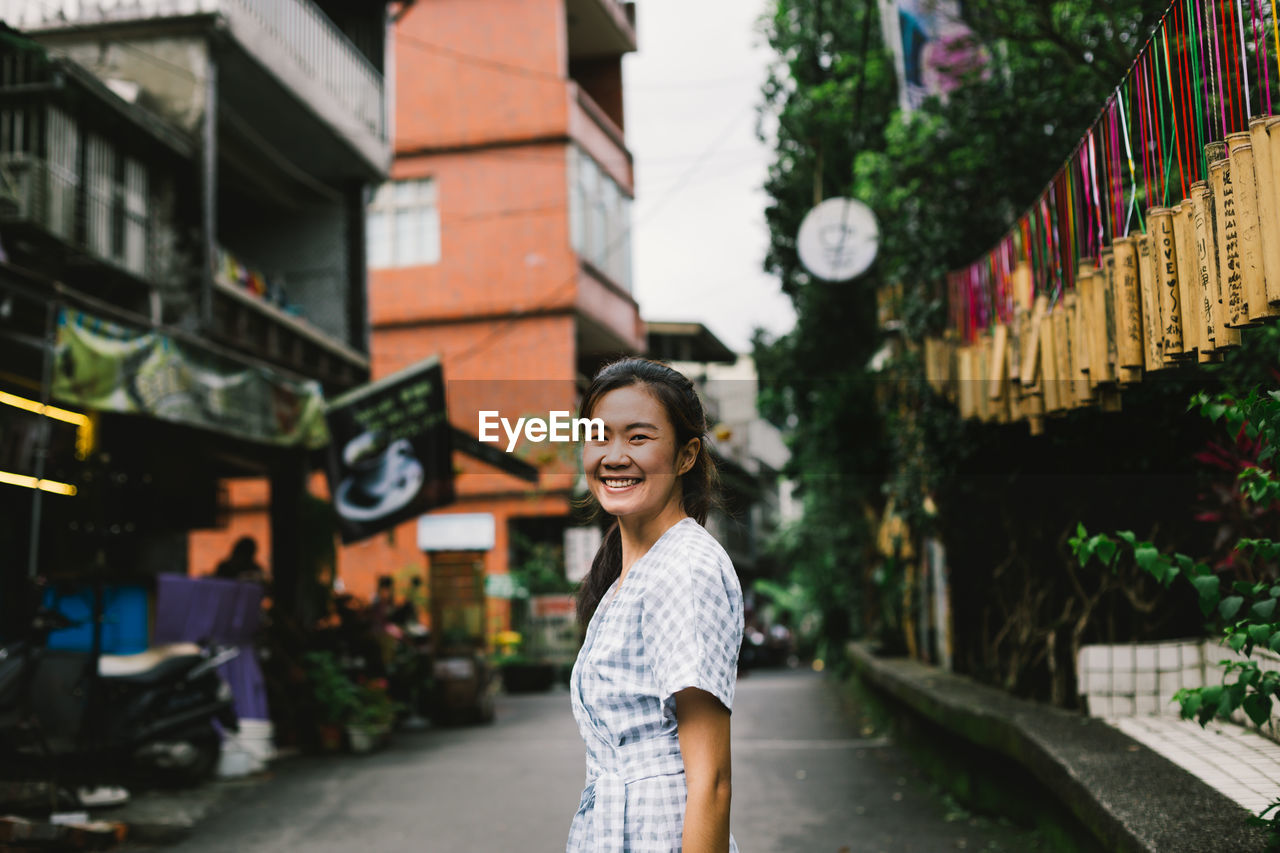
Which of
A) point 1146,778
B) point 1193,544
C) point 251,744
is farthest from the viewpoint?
point 251,744

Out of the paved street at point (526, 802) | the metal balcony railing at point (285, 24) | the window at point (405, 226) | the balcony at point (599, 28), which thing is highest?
the balcony at point (599, 28)

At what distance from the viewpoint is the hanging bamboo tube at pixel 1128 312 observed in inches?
143

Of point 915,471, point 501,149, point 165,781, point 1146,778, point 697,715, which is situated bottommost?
point 165,781

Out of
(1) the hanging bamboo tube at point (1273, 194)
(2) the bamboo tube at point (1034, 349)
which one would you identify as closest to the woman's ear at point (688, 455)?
(1) the hanging bamboo tube at point (1273, 194)

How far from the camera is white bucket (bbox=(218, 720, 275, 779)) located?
29.0 feet

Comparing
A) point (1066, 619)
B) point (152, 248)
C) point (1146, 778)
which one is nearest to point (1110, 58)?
point (1066, 619)

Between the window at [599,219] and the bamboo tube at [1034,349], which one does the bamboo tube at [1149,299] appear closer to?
the bamboo tube at [1034,349]

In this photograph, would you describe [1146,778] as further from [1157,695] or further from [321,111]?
[321,111]

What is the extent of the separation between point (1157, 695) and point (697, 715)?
4457mm

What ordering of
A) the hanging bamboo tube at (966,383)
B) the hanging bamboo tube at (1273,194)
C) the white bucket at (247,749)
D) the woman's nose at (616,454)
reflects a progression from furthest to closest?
the white bucket at (247,749) < the hanging bamboo tube at (966,383) < the hanging bamboo tube at (1273,194) < the woman's nose at (616,454)

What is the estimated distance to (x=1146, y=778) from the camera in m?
4.14

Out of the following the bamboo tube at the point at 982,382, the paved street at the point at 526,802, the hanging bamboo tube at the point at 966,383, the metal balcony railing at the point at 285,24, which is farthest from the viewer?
the metal balcony railing at the point at 285,24

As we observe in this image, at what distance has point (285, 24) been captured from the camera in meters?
12.0

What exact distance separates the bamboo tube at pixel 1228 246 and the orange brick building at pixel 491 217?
18.5m
